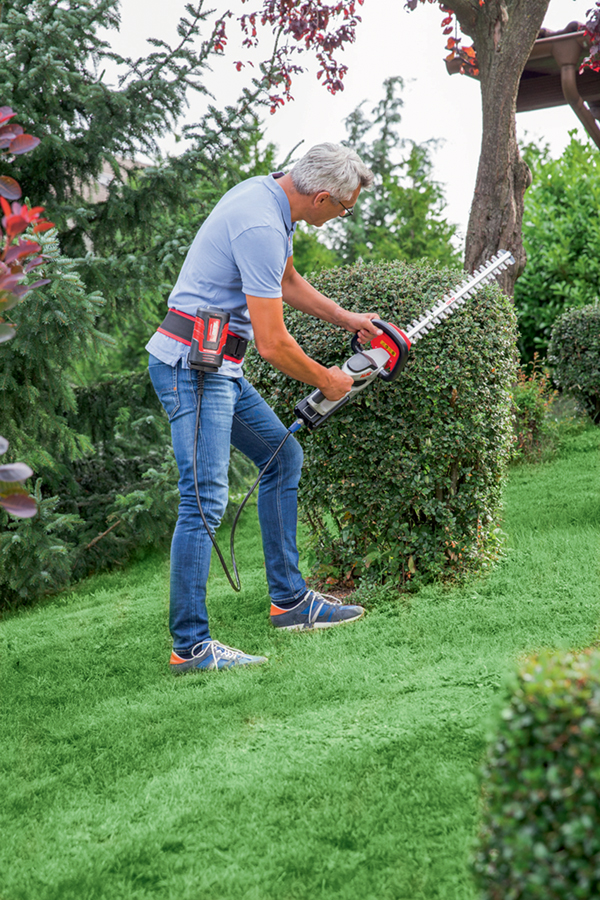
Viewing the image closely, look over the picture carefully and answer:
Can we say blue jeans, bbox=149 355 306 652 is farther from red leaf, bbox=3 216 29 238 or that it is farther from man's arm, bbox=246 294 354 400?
red leaf, bbox=3 216 29 238

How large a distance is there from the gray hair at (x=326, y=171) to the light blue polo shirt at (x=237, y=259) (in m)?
0.10

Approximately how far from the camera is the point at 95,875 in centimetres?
163

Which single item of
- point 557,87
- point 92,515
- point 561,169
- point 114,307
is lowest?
point 92,515

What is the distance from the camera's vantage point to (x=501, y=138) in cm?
602

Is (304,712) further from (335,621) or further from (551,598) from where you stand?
(551,598)

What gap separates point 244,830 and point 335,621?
1502 millimetres

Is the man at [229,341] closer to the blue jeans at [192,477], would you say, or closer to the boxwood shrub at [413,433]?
the blue jeans at [192,477]

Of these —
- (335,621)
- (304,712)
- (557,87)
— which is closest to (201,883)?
(304,712)

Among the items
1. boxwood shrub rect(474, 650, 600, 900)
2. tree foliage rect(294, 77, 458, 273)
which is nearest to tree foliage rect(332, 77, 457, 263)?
tree foliage rect(294, 77, 458, 273)

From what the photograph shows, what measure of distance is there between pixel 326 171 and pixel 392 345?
750 mm

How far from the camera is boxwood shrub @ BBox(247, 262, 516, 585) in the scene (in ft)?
10.7

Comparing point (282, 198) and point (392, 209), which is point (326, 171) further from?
point (392, 209)

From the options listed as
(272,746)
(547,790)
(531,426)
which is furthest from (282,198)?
(531,426)

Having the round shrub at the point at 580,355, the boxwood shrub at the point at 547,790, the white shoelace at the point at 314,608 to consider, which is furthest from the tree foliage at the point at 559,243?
the boxwood shrub at the point at 547,790
